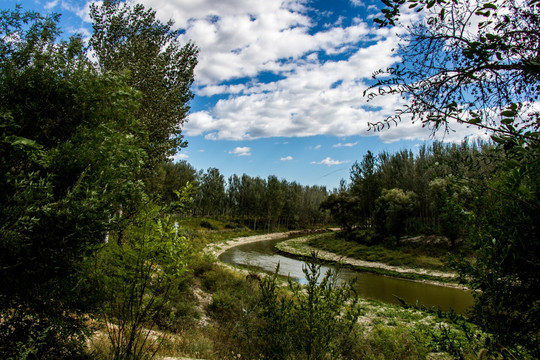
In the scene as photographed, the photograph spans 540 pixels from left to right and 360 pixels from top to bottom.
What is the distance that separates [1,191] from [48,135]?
888 mm

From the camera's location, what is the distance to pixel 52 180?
307 cm

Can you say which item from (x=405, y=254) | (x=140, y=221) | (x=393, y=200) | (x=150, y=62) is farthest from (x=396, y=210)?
(x=140, y=221)

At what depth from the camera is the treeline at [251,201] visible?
60.5 metres

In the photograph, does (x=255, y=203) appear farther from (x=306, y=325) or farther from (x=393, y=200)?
(x=306, y=325)

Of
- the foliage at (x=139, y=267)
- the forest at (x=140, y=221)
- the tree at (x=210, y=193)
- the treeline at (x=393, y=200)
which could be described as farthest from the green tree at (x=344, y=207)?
the foliage at (x=139, y=267)

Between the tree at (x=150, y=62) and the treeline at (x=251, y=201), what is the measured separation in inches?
1466

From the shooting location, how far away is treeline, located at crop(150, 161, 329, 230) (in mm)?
60531

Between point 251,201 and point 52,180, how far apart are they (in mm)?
62418

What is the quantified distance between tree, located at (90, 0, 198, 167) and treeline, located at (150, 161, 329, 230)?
3724 cm

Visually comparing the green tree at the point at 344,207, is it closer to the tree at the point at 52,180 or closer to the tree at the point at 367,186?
the tree at the point at 367,186

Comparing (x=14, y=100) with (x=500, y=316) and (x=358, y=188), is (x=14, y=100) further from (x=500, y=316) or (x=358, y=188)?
(x=358, y=188)

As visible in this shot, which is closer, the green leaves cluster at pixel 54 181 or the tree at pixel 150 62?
the green leaves cluster at pixel 54 181

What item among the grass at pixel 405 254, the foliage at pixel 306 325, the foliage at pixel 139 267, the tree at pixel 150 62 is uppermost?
the tree at pixel 150 62

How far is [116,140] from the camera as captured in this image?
3.50 metres
